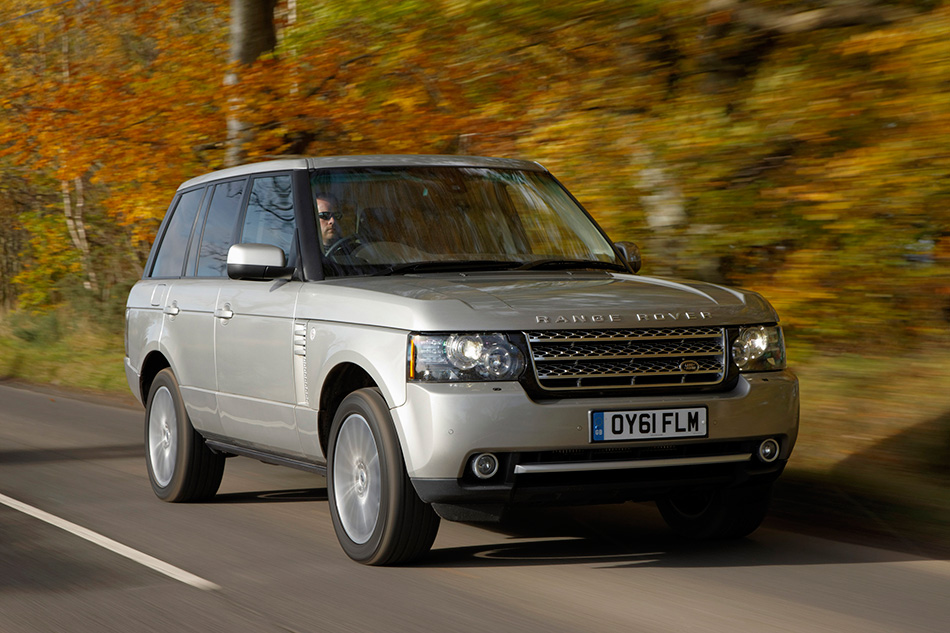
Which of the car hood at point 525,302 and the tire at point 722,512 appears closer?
the car hood at point 525,302

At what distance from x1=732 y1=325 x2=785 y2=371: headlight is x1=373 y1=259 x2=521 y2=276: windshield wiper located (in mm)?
1189

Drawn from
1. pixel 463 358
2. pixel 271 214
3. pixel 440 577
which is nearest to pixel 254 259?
pixel 271 214

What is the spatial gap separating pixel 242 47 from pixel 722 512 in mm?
10969

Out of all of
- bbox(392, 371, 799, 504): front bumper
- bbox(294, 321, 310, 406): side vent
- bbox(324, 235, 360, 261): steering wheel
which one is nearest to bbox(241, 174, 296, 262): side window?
bbox(324, 235, 360, 261): steering wheel

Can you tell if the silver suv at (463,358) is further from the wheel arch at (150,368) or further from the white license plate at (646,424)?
the wheel arch at (150,368)

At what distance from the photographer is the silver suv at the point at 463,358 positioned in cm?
512

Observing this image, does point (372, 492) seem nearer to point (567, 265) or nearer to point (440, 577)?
point (440, 577)

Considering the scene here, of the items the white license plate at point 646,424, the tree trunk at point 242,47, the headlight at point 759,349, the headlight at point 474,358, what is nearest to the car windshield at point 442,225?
the headlight at point 474,358

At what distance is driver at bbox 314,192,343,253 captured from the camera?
6.21m

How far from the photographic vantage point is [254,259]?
6027mm

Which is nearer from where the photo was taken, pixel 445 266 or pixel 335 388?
pixel 335 388

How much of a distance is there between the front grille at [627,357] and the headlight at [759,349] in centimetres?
12

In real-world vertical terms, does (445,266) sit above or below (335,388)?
above

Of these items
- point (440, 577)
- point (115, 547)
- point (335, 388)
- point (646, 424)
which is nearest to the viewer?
point (646, 424)
